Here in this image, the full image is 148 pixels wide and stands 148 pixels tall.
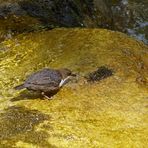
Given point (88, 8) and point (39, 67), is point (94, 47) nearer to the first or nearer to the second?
point (39, 67)

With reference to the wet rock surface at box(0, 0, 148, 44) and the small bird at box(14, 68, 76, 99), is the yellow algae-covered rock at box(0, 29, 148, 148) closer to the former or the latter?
the small bird at box(14, 68, 76, 99)

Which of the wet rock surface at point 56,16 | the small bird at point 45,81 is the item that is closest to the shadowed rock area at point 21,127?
the small bird at point 45,81

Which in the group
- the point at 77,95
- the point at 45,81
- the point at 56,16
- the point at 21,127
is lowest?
the point at 56,16

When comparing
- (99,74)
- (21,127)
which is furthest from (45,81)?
(99,74)

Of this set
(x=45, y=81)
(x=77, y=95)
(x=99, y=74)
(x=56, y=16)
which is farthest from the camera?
(x=56, y=16)

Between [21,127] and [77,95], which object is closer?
[21,127]

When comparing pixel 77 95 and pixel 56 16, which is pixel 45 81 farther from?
pixel 56 16

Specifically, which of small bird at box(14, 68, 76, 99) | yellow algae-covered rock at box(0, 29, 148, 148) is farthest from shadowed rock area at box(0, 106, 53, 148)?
small bird at box(14, 68, 76, 99)
